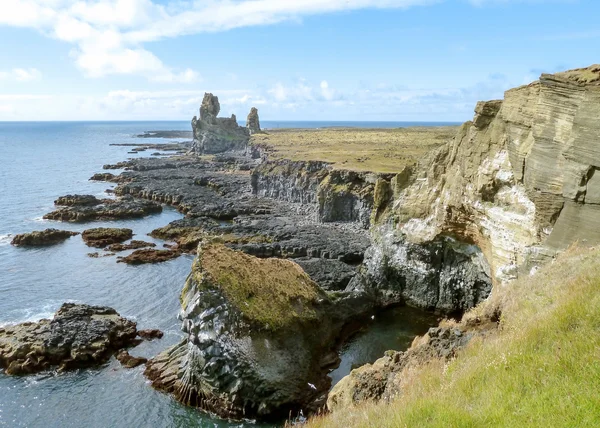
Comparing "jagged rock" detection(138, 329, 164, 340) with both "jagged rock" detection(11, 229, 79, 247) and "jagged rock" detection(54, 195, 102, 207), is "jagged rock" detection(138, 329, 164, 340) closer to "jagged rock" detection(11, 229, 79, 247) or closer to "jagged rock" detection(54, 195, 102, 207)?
"jagged rock" detection(11, 229, 79, 247)

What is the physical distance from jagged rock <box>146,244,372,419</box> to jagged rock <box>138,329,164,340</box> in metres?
4.18

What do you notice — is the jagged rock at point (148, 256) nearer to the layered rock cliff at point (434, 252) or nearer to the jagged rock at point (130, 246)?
the jagged rock at point (130, 246)

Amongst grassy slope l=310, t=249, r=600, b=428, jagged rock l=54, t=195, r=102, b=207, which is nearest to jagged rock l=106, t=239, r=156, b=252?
jagged rock l=54, t=195, r=102, b=207

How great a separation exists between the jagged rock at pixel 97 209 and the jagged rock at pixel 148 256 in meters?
22.2

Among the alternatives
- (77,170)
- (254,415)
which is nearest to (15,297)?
(254,415)

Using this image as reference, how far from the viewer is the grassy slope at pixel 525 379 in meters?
8.48

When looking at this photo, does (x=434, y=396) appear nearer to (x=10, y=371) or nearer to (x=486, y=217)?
(x=486, y=217)

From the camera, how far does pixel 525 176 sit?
2316 centimetres

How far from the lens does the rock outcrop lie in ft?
506

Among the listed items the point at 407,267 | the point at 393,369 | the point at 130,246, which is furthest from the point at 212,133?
the point at 393,369

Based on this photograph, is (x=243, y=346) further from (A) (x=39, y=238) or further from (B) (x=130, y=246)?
(A) (x=39, y=238)

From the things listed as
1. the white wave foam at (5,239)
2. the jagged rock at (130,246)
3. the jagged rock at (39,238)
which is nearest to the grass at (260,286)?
the jagged rock at (130,246)

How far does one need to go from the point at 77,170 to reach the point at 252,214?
78.9 m

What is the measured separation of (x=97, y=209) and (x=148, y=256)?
27900mm
